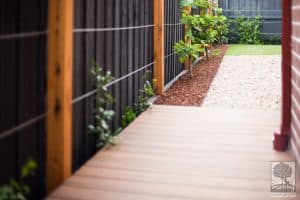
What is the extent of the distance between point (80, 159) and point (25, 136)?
97 centimetres

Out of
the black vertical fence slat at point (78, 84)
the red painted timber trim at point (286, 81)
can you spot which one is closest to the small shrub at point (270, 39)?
the red painted timber trim at point (286, 81)

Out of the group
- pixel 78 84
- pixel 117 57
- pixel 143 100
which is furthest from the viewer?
pixel 143 100

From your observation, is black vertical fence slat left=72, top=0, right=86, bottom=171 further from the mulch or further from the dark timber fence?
the mulch

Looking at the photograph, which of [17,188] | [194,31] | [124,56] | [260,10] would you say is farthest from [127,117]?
[260,10]

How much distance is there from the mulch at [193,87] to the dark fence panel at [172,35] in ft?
0.65

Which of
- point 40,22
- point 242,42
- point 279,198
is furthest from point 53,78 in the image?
point 242,42

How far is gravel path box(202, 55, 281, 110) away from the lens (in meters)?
7.02

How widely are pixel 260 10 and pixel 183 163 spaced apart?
13098 millimetres

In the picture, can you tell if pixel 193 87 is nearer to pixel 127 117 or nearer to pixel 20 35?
pixel 127 117

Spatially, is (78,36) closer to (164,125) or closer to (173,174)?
(173,174)

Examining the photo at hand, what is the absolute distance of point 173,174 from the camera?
3.53m

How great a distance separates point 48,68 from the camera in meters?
3.08

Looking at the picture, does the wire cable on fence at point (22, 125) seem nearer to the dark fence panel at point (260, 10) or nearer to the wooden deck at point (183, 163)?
the wooden deck at point (183, 163)

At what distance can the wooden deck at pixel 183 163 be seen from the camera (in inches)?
124
